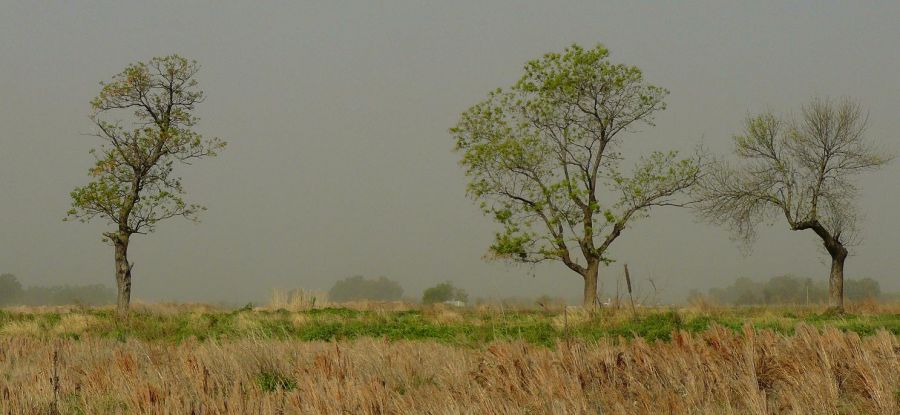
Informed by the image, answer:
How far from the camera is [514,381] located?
573 cm

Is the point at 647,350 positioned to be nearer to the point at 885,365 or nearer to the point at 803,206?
the point at 885,365

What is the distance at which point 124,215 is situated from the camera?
2812 cm

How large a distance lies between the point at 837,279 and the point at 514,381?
3027 centimetres

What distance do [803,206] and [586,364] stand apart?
2817 cm

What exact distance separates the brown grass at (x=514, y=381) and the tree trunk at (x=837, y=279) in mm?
25828

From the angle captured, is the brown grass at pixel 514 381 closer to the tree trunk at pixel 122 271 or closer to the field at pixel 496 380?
the field at pixel 496 380

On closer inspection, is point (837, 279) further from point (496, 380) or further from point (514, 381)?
point (514, 381)

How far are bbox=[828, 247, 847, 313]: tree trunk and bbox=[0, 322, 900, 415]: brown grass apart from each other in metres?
25.8

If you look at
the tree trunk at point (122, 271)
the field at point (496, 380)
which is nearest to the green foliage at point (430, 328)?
the field at point (496, 380)

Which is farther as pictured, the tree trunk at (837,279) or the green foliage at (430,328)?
the tree trunk at (837,279)

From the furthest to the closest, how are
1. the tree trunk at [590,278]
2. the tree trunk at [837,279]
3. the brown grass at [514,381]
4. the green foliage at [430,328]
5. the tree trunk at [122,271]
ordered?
the tree trunk at [837,279], the tree trunk at [590,278], the tree trunk at [122,271], the green foliage at [430,328], the brown grass at [514,381]

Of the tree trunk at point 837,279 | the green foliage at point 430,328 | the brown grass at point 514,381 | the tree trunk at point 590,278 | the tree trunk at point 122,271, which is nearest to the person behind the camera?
the brown grass at point 514,381

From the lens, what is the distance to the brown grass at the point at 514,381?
4.99 metres

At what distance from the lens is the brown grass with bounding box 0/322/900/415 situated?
16.4 ft
